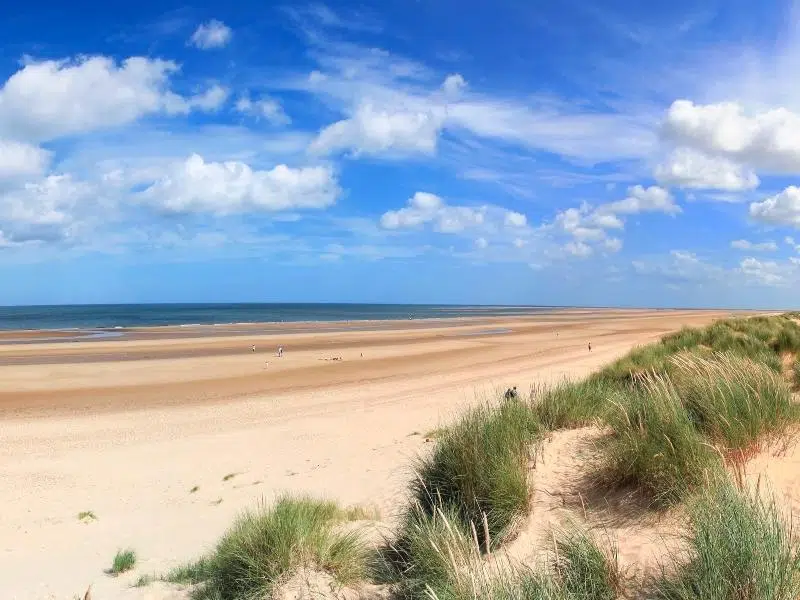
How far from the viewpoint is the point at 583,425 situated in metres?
6.91

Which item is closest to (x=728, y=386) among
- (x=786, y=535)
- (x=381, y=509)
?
(x=786, y=535)

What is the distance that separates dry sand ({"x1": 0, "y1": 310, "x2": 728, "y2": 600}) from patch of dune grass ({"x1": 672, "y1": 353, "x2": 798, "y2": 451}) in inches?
56.4

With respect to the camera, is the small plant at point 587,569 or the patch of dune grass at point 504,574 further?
the small plant at point 587,569

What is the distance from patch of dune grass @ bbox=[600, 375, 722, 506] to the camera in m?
4.45

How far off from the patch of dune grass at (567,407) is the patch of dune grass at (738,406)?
1197mm

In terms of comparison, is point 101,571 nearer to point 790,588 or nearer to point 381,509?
point 381,509

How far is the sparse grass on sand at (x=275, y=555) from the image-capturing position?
5039 mm

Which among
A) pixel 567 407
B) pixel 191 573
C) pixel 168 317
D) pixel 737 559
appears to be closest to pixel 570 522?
pixel 737 559

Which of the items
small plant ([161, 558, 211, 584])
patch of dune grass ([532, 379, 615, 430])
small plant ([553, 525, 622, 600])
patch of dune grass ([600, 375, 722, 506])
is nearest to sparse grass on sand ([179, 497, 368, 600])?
small plant ([161, 558, 211, 584])

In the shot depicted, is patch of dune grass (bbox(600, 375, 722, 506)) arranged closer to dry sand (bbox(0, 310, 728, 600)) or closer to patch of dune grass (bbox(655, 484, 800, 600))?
patch of dune grass (bbox(655, 484, 800, 600))

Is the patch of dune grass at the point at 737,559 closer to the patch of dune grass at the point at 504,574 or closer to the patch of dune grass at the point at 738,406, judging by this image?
the patch of dune grass at the point at 504,574

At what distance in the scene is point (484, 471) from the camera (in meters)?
5.29

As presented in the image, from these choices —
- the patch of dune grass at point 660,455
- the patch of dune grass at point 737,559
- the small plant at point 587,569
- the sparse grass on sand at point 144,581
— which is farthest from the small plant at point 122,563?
the patch of dune grass at point 737,559

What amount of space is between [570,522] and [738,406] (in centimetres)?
214
